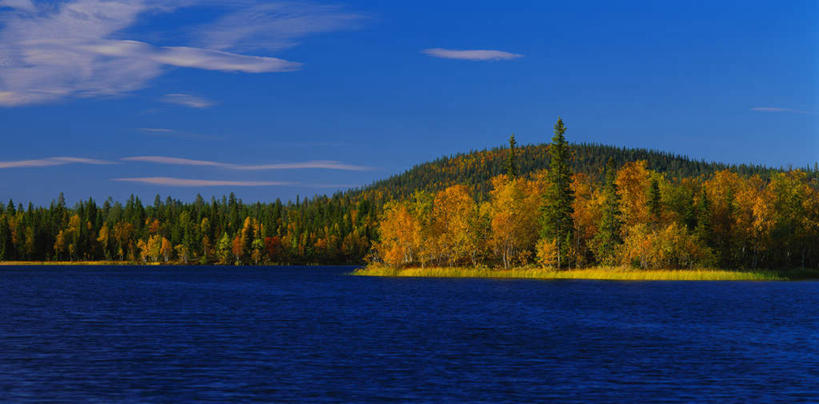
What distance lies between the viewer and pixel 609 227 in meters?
121

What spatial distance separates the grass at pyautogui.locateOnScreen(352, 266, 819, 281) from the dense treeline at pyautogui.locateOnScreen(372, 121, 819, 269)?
2091 millimetres

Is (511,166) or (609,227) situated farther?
(511,166)

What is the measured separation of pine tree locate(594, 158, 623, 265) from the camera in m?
120

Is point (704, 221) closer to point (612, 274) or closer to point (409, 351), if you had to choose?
point (612, 274)

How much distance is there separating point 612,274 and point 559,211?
1404cm

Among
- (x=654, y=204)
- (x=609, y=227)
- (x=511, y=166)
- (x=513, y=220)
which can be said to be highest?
(x=511, y=166)

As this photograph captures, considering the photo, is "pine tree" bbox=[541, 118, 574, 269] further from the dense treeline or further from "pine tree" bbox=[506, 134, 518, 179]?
"pine tree" bbox=[506, 134, 518, 179]

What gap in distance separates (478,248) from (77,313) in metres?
78.1

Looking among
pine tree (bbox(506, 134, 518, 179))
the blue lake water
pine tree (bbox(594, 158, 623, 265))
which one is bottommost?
the blue lake water

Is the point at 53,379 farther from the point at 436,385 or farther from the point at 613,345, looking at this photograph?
the point at 613,345

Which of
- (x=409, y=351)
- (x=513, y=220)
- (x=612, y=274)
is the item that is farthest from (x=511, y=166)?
(x=409, y=351)

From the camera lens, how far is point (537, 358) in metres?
35.9

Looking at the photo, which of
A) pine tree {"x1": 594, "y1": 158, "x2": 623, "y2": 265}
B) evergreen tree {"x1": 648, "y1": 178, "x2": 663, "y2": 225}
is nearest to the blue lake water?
pine tree {"x1": 594, "y1": 158, "x2": 623, "y2": 265}

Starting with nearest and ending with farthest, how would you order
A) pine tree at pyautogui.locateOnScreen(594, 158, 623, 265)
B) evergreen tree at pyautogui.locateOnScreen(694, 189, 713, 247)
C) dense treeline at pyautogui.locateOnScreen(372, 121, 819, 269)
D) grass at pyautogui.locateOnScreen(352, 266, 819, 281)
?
grass at pyautogui.locateOnScreen(352, 266, 819, 281), pine tree at pyautogui.locateOnScreen(594, 158, 623, 265), dense treeline at pyautogui.locateOnScreen(372, 121, 819, 269), evergreen tree at pyautogui.locateOnScreen(694, 189, 713, 247)
